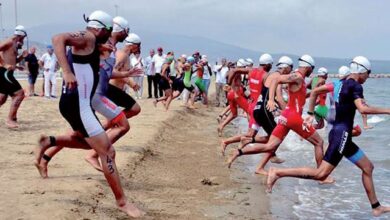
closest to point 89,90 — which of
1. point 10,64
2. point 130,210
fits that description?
point 130,210

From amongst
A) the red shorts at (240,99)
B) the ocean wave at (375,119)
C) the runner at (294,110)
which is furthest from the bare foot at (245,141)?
the ocean wave at (375,119)

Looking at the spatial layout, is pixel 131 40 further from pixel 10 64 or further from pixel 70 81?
pixel 10 64

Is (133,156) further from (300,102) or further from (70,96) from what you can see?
(70,96)

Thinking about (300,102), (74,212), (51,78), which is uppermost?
(300,102)

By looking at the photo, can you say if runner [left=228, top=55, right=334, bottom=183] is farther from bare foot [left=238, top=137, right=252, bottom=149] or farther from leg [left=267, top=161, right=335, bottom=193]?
bare foot [left=238, top=137, right=252, bottom=149]

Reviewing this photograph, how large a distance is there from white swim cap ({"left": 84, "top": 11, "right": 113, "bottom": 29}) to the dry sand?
1.86m

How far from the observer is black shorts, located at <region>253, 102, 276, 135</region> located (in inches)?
381

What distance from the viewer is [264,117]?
9.70 m

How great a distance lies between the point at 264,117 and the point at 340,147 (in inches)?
113

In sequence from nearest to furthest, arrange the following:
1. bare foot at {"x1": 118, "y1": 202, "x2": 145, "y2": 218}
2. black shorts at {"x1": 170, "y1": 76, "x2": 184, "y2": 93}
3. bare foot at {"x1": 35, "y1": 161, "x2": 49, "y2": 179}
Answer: bare foot at {"x1": 118, "y1": 202, "x2": 145, "y2": 218} → bare foot at {"x1": 35, "y1": 161, "x2": 49, "y2": 179} → black shorts at {"x1": 170, "y1": 76, "x2": 184, "y2": 93}

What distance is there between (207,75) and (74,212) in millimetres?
18476

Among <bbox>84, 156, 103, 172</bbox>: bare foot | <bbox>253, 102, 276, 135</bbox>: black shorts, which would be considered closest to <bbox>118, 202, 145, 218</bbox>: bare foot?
→ <bbox>84, 156, 103, 172</bbox>: bare foot

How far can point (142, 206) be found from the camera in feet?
22.3

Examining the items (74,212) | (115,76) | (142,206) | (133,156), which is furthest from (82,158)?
(74,212)
